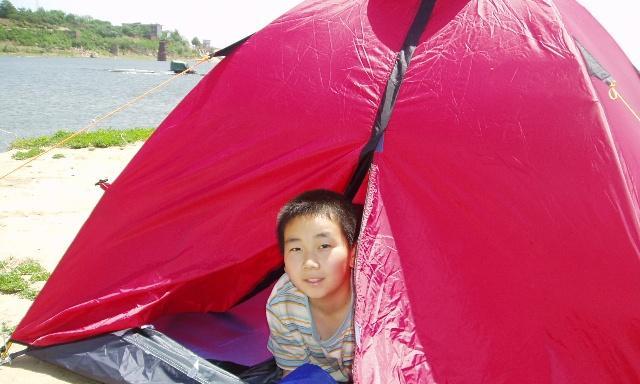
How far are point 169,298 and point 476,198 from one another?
5.18 ft

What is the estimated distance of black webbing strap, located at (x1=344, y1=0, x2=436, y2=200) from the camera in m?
2.77

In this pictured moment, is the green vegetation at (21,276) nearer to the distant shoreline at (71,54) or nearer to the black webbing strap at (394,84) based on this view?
the black webbing strap at (394,84)

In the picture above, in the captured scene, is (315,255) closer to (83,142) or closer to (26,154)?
(26,154)

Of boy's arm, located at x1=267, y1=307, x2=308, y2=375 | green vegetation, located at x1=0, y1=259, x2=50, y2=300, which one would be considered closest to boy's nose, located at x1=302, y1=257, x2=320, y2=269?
boy's arm, located at x1=267, y1=307, x2=308, y2=375

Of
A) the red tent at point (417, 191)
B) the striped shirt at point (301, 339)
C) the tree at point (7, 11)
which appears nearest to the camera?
the red tent at point (417, 191)

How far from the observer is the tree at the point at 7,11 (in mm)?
76494

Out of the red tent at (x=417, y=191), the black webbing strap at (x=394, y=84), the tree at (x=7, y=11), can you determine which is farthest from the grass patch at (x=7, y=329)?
the tree at (x=7, y=11)

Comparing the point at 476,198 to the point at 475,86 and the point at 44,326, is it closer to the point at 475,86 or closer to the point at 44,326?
the point at 475,86

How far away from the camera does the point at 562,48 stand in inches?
106

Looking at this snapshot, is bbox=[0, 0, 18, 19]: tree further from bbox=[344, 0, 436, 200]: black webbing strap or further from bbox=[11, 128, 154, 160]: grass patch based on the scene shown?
bbox=[344, 0, 436, 200]: black webbing strap

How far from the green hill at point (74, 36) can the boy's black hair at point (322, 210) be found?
6788 cm

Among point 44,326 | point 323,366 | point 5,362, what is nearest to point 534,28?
point 323,366

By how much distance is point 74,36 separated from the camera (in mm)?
76125

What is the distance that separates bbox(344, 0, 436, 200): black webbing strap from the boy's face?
404mm
